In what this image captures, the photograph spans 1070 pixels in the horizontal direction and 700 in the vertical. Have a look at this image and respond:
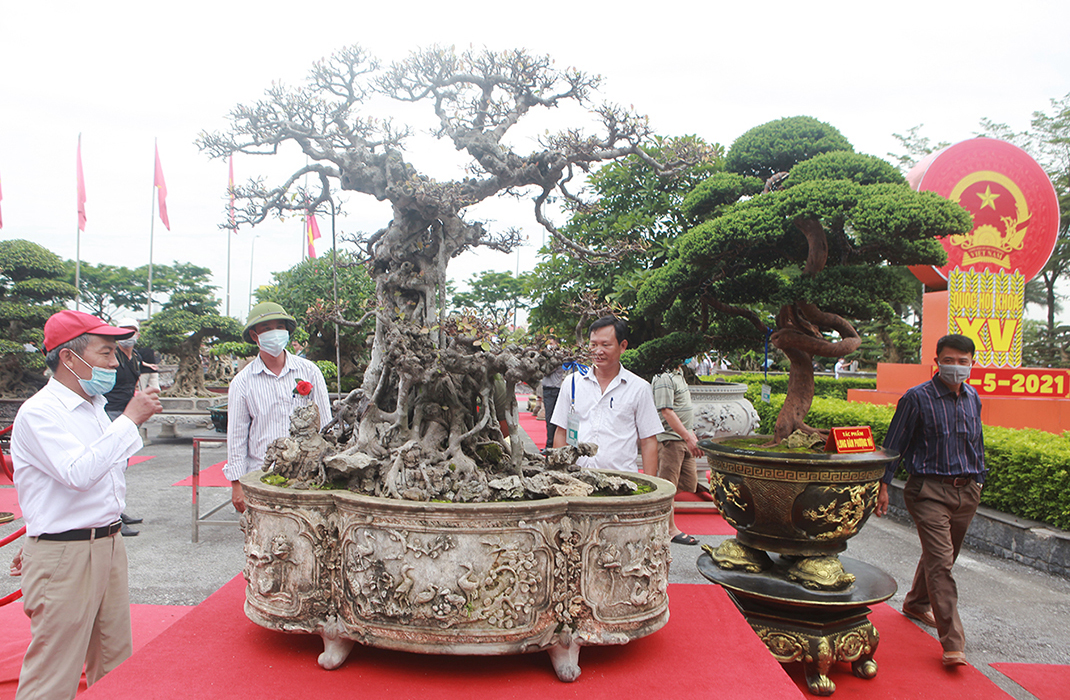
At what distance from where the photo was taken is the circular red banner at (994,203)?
7.76m

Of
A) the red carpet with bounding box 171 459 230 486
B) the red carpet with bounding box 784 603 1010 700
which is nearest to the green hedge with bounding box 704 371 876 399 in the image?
the red carpet with bounding box 171 459 230 486

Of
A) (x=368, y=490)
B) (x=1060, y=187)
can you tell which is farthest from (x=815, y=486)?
(x=1060, y=187)

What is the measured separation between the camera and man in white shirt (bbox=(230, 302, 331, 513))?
301cm

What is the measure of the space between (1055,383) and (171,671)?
348 inches

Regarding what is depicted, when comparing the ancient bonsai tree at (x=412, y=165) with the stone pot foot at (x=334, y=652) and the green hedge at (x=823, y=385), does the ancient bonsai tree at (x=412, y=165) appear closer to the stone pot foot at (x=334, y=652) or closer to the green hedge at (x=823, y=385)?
the stone pot foot at (x=334, y=652)

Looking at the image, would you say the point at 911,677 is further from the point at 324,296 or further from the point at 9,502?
the point at 324,296

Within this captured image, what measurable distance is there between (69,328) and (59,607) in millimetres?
879

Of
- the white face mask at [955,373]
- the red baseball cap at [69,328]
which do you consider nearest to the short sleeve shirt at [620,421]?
the white face mask at [955,373]

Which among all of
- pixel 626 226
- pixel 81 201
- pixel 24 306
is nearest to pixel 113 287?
pixel 81 201

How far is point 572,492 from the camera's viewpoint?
2314 mm

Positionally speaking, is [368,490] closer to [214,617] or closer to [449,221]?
[214,617]

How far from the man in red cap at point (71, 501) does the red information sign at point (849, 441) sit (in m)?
2.77

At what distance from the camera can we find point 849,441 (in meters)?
2.90

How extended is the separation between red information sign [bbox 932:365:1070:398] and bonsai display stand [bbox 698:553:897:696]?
224 inches
